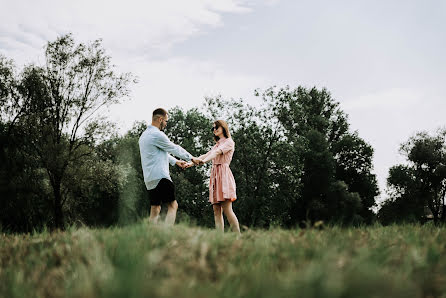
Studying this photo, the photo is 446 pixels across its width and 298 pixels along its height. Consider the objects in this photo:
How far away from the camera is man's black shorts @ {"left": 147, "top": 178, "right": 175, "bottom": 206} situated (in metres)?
8.21

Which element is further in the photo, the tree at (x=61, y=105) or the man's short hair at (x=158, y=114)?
the tree at (x=61, y=105)

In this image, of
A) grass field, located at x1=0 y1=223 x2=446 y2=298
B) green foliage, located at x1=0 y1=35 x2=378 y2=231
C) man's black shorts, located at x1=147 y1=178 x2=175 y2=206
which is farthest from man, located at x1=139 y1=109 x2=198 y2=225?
green foliage, located at x1=0 y1=35 x2=378 y2=231

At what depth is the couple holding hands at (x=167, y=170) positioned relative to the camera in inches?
325

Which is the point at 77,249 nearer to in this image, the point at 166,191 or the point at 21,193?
the point at 166,191

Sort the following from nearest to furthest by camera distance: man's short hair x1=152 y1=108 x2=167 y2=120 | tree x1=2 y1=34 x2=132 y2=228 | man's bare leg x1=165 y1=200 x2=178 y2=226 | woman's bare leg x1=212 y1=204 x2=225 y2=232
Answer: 1. man's bare leg x1=165 y1=200 x2=178 y2=226
2. woman's bare leg x1=212 y1=204 x2=225 y2=232
3. man's short hair x1=152 y1=108 x2=167 y2=120
4. tree x1=2 y1=34 x2=132 y2=228

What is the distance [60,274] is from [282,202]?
3462 centimetres

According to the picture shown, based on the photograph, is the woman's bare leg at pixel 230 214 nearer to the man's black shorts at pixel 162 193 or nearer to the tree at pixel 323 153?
the man's black shorts at pixel 162 193

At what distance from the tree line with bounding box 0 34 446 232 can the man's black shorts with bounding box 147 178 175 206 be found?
15807 mm

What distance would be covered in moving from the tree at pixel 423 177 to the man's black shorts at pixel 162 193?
40.7 meters

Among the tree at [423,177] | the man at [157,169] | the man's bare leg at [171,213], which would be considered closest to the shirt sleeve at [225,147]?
the man at [157,169]

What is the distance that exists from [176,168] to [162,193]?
33.6 meters

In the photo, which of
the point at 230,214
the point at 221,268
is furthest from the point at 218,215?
the point at 221,268

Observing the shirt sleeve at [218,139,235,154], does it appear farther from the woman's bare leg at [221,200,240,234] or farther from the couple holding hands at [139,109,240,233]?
the woman's bare leg at [221,200,240,234]

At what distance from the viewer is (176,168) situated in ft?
137
